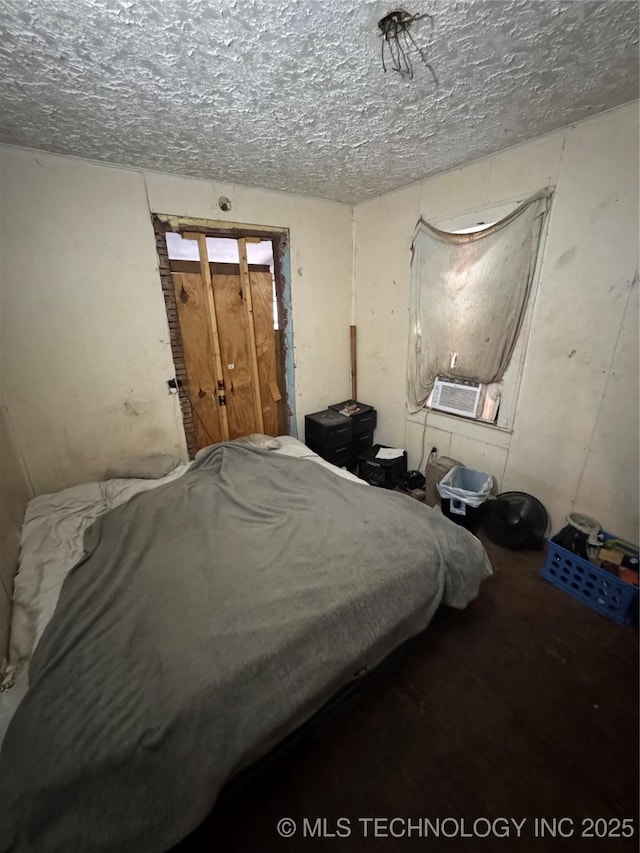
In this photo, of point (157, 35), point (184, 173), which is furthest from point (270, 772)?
point (184, 173)

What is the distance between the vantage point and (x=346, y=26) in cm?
107

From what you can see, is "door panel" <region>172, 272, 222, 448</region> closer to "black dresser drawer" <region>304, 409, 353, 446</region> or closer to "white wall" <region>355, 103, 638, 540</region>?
"black dresser drawer" <region>304, 409, 353, 446</region>

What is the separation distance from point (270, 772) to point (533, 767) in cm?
94

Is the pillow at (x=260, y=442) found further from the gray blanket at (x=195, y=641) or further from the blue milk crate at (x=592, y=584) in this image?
the blue milk crate at (x=592, y=584)

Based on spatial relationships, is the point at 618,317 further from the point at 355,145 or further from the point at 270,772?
the point at 270,772

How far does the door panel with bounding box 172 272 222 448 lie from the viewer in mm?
2480

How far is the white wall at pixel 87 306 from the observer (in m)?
1.90

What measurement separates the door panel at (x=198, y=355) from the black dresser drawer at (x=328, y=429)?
835 mm

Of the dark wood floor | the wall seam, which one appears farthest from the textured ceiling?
the dark wood floor

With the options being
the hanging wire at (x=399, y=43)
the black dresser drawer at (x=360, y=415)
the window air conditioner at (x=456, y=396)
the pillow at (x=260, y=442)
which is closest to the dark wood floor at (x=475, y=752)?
the window air conditioner at (x=456, y=396)

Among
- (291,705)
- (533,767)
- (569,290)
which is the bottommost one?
(533,767)

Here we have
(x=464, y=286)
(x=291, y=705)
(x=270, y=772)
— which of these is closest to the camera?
(x=291, y=705)

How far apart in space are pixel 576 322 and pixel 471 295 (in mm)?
694

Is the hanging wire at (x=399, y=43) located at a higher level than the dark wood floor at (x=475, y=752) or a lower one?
higher
